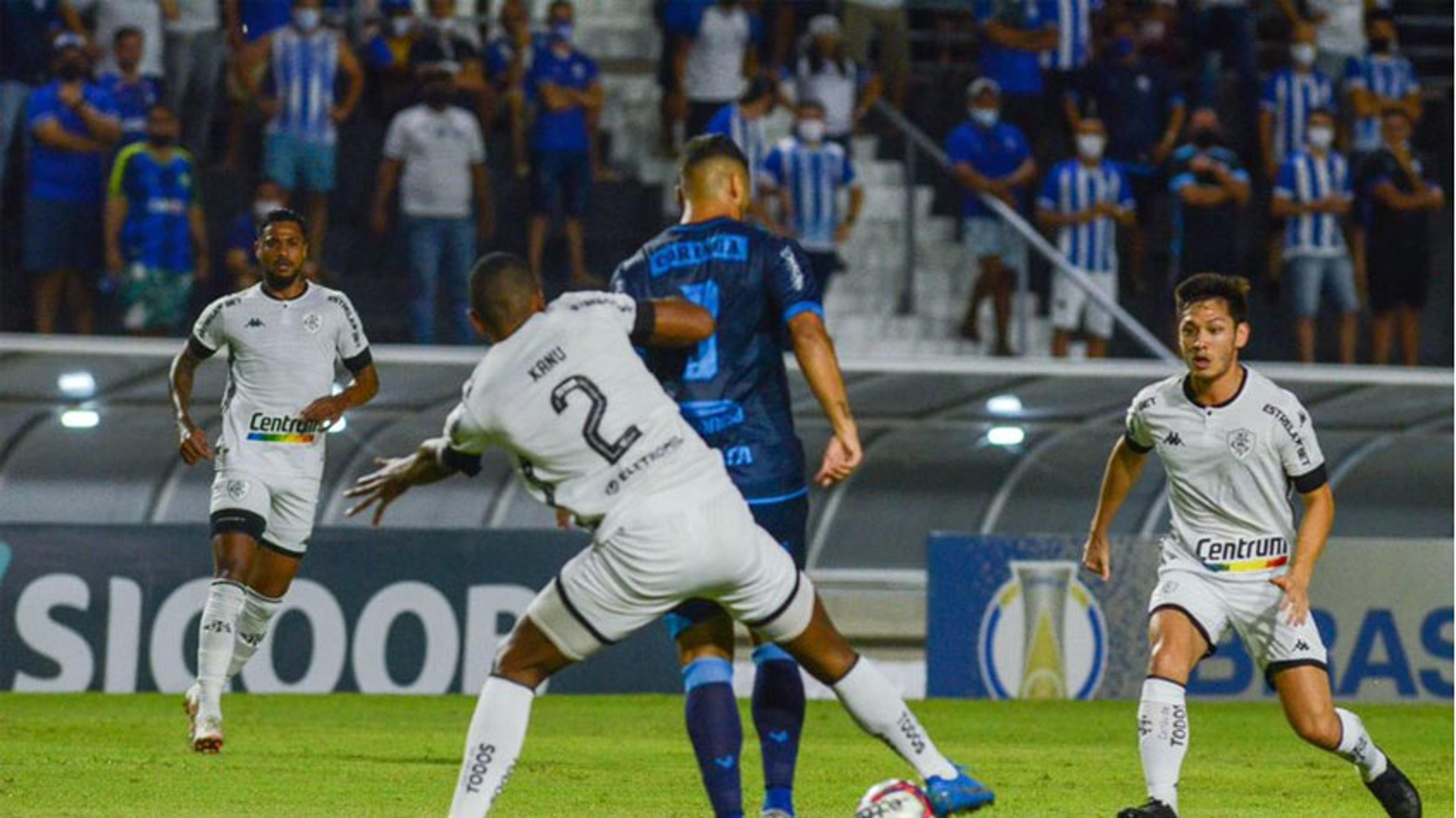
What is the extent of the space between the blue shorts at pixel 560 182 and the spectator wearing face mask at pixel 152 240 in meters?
2.25

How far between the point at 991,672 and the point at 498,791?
9808 millimetres

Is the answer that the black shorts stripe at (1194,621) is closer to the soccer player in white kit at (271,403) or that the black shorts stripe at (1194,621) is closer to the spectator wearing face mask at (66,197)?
the soccer player in white kit at (271,403)

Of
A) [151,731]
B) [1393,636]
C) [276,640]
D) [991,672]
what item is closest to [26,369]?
[276,640]

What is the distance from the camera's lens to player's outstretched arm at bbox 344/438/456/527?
6598 millimetres

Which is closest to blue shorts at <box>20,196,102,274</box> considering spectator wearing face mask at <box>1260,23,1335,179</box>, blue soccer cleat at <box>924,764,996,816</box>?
spectator wearing face mask at <box>1260,23,1335,179</box>

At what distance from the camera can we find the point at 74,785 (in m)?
9.23

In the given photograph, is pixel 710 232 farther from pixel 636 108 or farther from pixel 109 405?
pixel 636 108

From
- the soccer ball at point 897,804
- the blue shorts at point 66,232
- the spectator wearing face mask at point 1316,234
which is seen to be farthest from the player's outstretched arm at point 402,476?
the spectator wearing face mask at point 1316,234

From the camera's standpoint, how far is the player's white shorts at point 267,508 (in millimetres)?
10375

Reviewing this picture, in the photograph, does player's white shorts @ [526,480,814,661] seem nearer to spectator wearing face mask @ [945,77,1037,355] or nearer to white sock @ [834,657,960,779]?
white sock @ [834,657,960,779]

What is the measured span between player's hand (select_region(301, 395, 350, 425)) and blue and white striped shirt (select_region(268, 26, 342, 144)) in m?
6.61

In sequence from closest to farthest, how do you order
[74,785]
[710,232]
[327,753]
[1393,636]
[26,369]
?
1. [710,232]
2. [74,785]
3. [327,753]
4. [26,369]
5. [1393,636]

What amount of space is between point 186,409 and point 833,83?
27.2 ft

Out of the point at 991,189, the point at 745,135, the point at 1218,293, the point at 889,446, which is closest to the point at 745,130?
the point at 745,135
